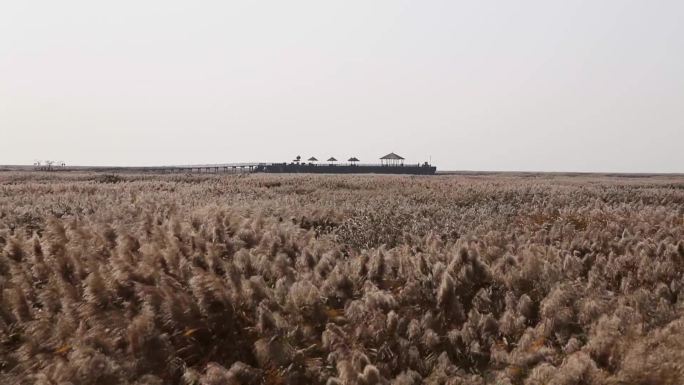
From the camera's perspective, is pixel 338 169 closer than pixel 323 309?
No

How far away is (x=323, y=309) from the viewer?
22.5 feet

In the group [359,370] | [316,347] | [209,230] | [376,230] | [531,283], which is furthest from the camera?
[376,230]

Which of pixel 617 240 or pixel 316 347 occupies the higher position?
pixel 617 240

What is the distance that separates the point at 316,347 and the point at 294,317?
23.3 inches

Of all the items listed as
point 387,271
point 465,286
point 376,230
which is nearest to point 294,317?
point 387,271

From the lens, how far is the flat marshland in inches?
221

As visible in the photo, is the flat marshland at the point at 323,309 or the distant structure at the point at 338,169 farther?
the distant structure at the point at 338,169

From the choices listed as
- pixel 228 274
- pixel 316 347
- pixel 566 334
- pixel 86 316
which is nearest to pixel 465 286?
pixel 566 334

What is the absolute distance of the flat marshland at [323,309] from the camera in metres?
5.62

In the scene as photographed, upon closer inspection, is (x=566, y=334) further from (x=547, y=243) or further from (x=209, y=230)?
(x=209, y=230)

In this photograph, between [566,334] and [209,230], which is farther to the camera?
[209,230]

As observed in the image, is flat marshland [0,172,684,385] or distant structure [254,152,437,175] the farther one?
distant structure [254,152,437,175]

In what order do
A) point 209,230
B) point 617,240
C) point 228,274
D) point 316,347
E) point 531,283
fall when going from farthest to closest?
point 617,240, point 209,230, point 531,283, point 228,274, point 316,347

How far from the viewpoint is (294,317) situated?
663 cm
